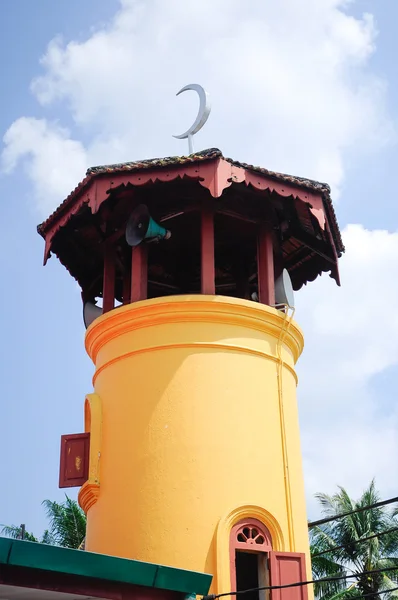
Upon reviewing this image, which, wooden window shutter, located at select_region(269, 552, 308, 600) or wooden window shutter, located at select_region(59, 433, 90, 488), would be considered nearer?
wooden window shutter, located at select_region(269, 552, 308, 600)

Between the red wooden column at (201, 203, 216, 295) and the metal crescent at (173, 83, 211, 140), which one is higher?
the metal crescent at (173, 83, 211, 140)

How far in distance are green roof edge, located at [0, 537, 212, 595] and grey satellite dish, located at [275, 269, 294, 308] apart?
18.3 feet

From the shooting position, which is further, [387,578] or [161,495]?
[387,578]

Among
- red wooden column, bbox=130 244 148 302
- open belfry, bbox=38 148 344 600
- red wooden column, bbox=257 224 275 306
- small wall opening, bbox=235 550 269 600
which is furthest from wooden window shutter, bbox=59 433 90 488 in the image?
red wooden column, bbox=257 224 275 306

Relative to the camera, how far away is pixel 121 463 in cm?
1198

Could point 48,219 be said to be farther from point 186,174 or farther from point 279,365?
point 279,365

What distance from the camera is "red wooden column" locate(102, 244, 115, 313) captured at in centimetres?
1423

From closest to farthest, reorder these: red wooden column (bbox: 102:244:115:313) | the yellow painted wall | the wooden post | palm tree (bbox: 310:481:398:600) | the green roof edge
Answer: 1. the green roof edge
2. the yellow painted wall
3. red wooden column (bbox: 102:244:115:313)
4. the wooden post
5. palm tree (bbox: 310:481:398:600)

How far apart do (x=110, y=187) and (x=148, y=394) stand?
334cm

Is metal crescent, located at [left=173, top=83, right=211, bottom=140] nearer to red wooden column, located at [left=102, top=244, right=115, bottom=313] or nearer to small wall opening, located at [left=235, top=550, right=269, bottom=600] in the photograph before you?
red wooden column, located at [left=102, top=244, right=115, bottom=313]

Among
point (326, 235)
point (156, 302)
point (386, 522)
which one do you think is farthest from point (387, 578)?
point (156, 302)

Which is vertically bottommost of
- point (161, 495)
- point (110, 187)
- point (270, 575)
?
point (270, 575)

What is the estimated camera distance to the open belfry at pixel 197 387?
1135cm

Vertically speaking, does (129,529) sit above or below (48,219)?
below
